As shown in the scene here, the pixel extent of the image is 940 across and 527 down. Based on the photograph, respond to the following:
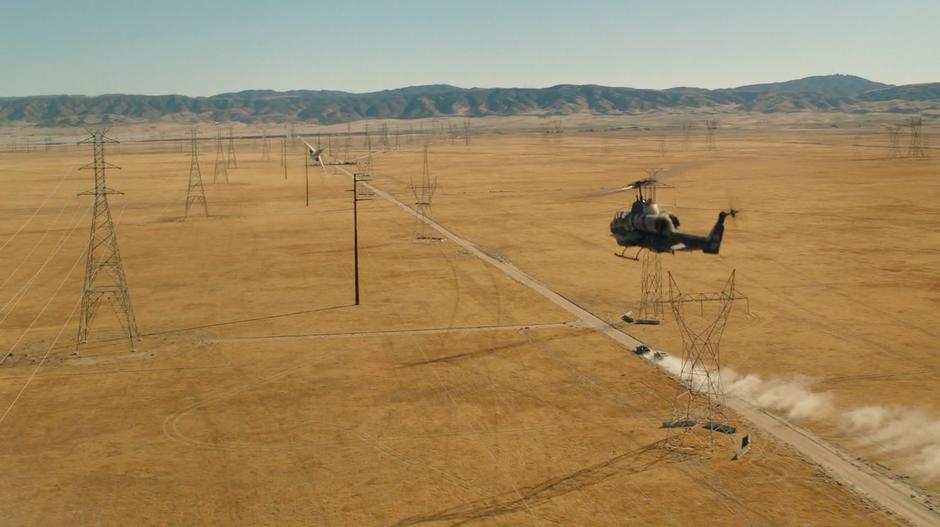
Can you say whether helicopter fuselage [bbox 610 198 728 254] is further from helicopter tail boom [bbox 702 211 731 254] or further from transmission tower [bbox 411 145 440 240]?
transmission tower [bbox 411 145 440 240]

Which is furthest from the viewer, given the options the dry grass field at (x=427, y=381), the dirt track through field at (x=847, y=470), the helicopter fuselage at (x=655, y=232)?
the helicopter fuselage at (x=655, y=232)

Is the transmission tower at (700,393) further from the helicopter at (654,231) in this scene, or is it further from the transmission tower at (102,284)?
the transmission tower at (102,284)

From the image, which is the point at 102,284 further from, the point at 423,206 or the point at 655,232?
the point at 423,206

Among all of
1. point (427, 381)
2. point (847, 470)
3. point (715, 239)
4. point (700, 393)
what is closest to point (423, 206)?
point (427, 381)

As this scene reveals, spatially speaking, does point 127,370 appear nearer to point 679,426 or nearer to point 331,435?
point 331,435

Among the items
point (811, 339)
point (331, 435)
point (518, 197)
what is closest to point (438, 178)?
point (518, 197)

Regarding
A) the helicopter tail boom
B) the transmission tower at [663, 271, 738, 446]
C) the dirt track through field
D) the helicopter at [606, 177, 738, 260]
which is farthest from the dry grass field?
the helicopter tail boom

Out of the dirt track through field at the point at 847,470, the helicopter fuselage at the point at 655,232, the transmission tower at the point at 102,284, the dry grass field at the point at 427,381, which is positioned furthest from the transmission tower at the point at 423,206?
the dirt track through field at the point at 847,470
